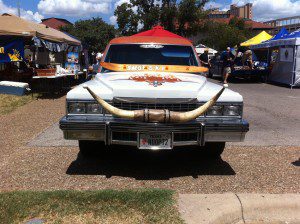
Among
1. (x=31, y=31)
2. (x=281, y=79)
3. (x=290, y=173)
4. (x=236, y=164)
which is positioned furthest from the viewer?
(x=281, y=79)

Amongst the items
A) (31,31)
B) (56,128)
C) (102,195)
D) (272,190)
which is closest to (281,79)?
(31,31)

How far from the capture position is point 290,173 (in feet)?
15.6

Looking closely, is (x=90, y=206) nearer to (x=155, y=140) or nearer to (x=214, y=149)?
(x=155, y=140)

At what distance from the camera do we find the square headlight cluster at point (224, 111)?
14.0 feet

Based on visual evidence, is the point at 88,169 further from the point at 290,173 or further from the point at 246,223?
the point at 290,173

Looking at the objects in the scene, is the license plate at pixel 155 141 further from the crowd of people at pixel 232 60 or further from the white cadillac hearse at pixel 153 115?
the crowd of people at pixel 232 60

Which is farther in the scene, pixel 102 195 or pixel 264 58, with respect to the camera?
pixel 264 58

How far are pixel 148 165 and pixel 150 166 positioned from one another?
0.17 ft

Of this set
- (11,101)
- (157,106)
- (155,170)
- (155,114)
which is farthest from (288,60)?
(155,114)

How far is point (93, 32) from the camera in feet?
213

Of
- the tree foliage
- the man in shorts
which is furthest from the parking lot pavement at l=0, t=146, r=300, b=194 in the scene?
the tree foliage

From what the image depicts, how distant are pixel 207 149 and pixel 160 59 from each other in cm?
162

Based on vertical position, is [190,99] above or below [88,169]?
above

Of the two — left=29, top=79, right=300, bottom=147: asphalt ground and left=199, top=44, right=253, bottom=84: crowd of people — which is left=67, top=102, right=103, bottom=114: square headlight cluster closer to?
left=29, top=79, right=300, bottom=147: asphalt ground
